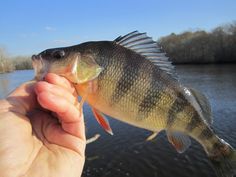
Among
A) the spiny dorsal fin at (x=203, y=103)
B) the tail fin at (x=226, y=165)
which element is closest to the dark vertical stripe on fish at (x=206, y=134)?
the spiny dorsal fin at (x=203, y=103)

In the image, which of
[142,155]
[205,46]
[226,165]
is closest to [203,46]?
[205,46]

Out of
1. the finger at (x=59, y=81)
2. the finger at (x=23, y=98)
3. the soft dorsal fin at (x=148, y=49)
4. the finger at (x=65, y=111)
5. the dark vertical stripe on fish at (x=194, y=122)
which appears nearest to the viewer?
the finger at (x=65, y=111)

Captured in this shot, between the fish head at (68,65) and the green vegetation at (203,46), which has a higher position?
the fish head at (68,65)

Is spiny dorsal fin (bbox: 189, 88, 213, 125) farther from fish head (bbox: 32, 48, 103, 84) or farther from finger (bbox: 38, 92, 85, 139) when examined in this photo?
finger (bbox: 38, 92, 85, 139)

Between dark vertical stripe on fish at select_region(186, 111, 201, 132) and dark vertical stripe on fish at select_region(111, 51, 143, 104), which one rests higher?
dark vertical stripe on fish at select_region(111, 51, 143, 104)

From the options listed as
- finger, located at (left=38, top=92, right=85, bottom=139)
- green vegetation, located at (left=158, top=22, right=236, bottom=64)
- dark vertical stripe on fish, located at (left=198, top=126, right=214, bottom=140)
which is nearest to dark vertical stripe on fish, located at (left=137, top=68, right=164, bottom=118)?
finger, located at (left=38, top=92, right=85, bottom=139)

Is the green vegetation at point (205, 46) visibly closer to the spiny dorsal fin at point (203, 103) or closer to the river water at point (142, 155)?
the river water at point (142, 155)
